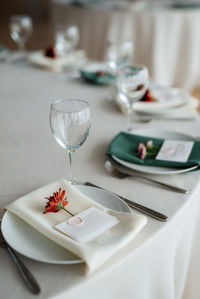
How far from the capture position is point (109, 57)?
1.83 metres

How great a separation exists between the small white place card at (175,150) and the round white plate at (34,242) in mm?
261

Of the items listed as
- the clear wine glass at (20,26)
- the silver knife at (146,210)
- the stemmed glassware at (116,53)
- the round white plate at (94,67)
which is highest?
the clear wine glass at (20,26)

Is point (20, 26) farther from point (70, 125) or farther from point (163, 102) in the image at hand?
point (70, 125)

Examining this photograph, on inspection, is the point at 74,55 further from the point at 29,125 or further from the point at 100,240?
the point at 100,240

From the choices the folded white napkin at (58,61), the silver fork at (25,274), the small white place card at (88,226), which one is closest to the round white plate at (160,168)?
the small white place card at (88,226)

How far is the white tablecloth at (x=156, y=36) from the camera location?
131 inches

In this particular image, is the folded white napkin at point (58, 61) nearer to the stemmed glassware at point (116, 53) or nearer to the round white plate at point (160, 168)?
the stemmed glassware at point (116, 53)

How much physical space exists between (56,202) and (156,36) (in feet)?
9.45

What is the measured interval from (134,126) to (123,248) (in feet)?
2.17

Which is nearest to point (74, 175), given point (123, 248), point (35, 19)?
point (123, 248)

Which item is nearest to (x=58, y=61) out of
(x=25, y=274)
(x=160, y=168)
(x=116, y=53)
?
(x=116, y=53)

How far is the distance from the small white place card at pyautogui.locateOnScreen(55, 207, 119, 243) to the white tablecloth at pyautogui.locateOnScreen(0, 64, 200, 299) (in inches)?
2.1

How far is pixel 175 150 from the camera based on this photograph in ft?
3.38

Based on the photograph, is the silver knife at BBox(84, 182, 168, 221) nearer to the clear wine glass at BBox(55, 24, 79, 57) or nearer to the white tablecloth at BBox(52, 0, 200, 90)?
the clear wine glass at BBox(55, 24, 79, 57)
